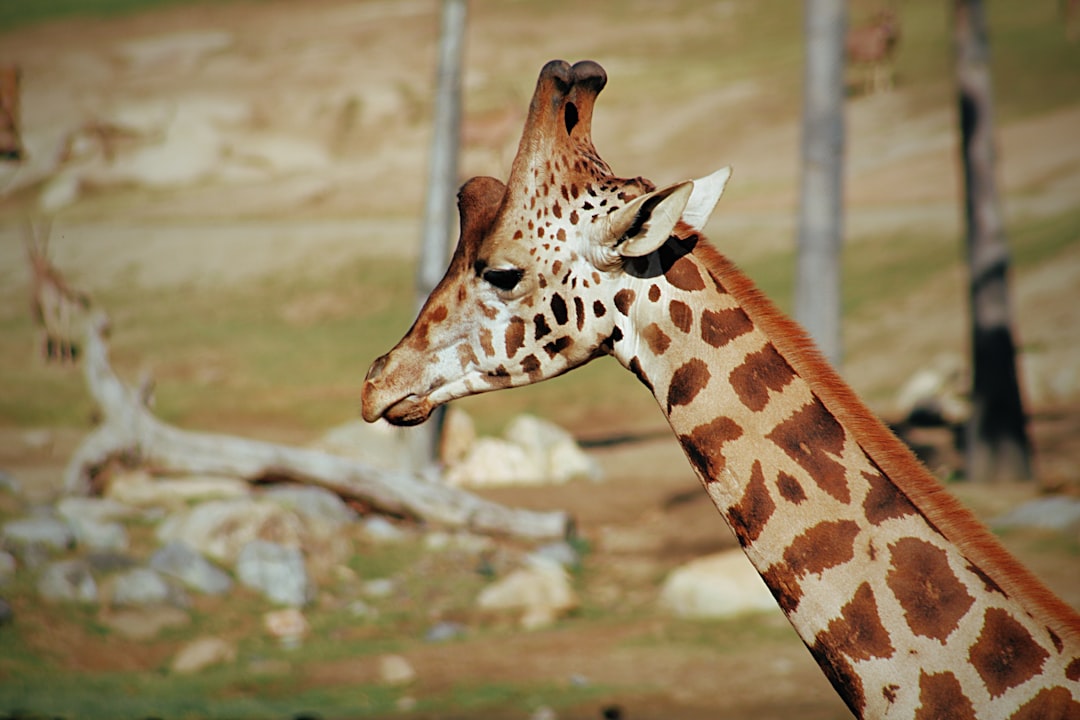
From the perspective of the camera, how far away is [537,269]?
3.33 metres

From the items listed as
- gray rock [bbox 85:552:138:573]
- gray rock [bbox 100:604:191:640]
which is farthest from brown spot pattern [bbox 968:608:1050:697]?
gray rock [bbox 85:552:138:573]

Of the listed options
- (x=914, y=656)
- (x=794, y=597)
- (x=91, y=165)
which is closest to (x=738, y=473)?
(x=794, y=597)

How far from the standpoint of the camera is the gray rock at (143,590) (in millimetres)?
9625

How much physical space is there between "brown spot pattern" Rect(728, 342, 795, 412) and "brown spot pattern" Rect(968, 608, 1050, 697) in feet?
2.57

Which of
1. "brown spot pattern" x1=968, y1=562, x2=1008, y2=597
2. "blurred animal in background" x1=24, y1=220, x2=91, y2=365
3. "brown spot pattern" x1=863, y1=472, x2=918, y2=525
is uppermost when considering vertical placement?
"blurred animal in background" x1=24, y1=220, x2=91, y2=365

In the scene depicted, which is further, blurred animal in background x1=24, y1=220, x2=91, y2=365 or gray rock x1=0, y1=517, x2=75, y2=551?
blurred animal in background x1=24, y1=220, x2=91, y2=365

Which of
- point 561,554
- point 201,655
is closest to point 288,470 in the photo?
point 561,554

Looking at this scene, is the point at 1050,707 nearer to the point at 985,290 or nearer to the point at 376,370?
the point at 376,370

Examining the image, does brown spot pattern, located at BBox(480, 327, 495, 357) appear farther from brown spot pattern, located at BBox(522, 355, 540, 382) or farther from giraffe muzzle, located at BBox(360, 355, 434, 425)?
giraffe muzzle, located at BBox(360, 355, 434, 425)

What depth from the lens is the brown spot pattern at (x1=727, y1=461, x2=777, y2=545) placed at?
10.2 ft

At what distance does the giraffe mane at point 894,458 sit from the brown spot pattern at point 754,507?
273 mm

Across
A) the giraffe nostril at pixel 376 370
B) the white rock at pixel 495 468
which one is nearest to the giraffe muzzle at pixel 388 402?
the giraffe nostril at pixel 376 370

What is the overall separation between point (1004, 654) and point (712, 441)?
35.6 inches

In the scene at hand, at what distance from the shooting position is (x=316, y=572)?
35.0 ft
